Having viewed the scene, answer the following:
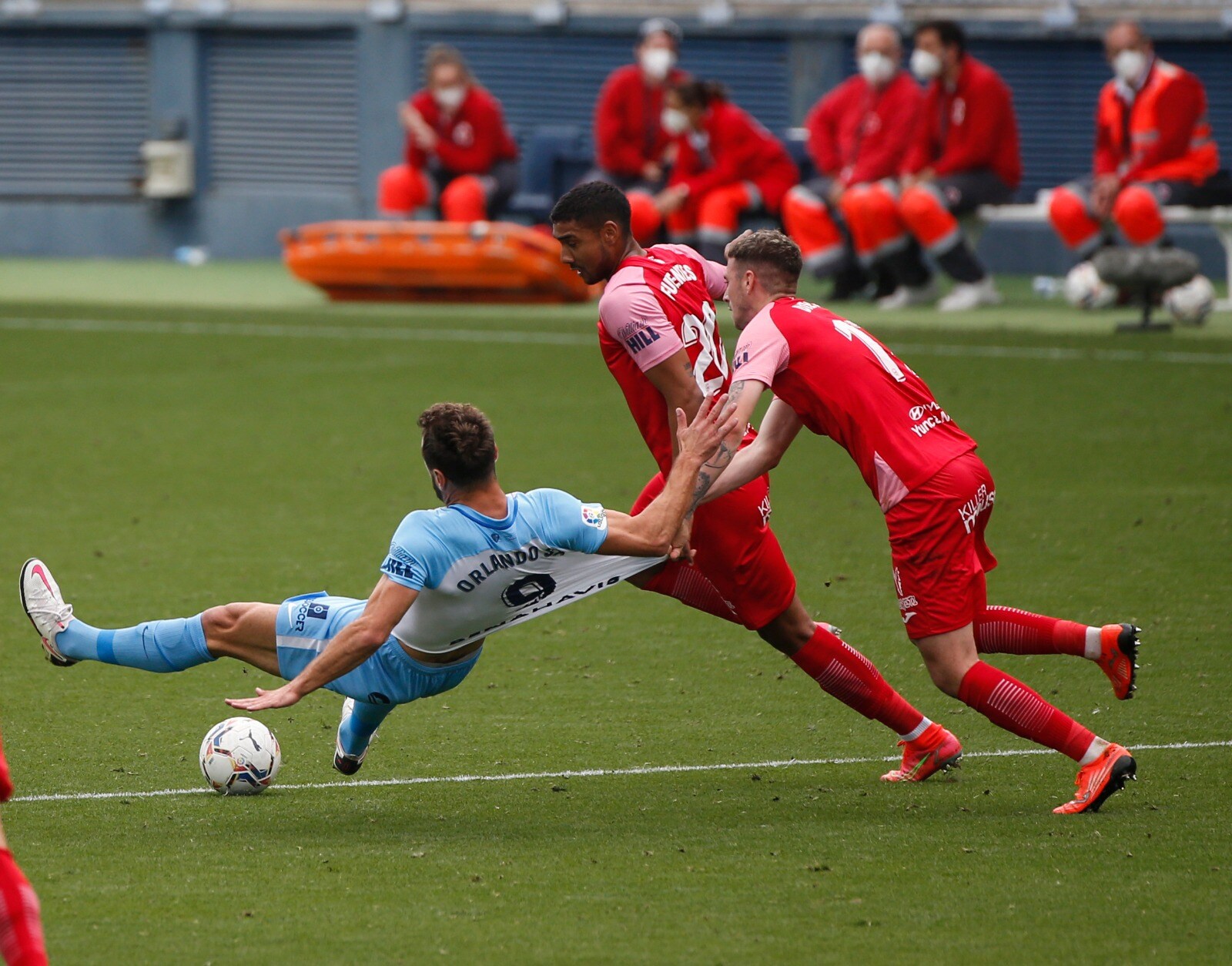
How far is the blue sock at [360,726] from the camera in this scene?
206 inches

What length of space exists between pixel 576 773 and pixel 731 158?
12.1 meters

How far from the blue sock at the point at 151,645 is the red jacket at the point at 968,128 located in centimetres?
1180

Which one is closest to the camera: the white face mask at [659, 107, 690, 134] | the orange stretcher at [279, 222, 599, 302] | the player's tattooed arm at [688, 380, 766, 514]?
the player's tattooed arm at [688, 380, 766, 514]

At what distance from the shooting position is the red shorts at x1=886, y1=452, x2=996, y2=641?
5.07m

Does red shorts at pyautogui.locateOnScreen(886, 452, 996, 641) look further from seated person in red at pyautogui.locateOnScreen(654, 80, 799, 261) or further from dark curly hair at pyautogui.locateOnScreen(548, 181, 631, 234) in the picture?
seated person in red at pyautogui.locateOnScreen(654, 80, 799, 261)

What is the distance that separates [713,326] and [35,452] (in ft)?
21.6

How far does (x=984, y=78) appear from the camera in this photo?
52.6ft

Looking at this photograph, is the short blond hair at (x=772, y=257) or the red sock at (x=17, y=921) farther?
the short blond hair at (x=772, y=257)

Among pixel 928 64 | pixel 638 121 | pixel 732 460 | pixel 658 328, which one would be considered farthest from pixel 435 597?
pixel 638 121

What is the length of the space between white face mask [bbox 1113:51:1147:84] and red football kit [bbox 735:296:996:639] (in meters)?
11.2

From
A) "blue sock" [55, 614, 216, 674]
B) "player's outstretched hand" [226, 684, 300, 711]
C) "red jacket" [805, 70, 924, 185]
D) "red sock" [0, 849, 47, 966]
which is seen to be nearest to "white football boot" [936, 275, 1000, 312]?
"red jacket" [805, 70, 924, 185]

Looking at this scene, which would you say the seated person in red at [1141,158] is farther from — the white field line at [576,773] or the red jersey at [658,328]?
the red jersey at [658,328]

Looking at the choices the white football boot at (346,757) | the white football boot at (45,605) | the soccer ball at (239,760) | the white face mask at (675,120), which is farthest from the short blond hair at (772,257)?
the white face mask at (675,120)

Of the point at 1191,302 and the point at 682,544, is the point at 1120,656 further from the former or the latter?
the point at 1191,302
